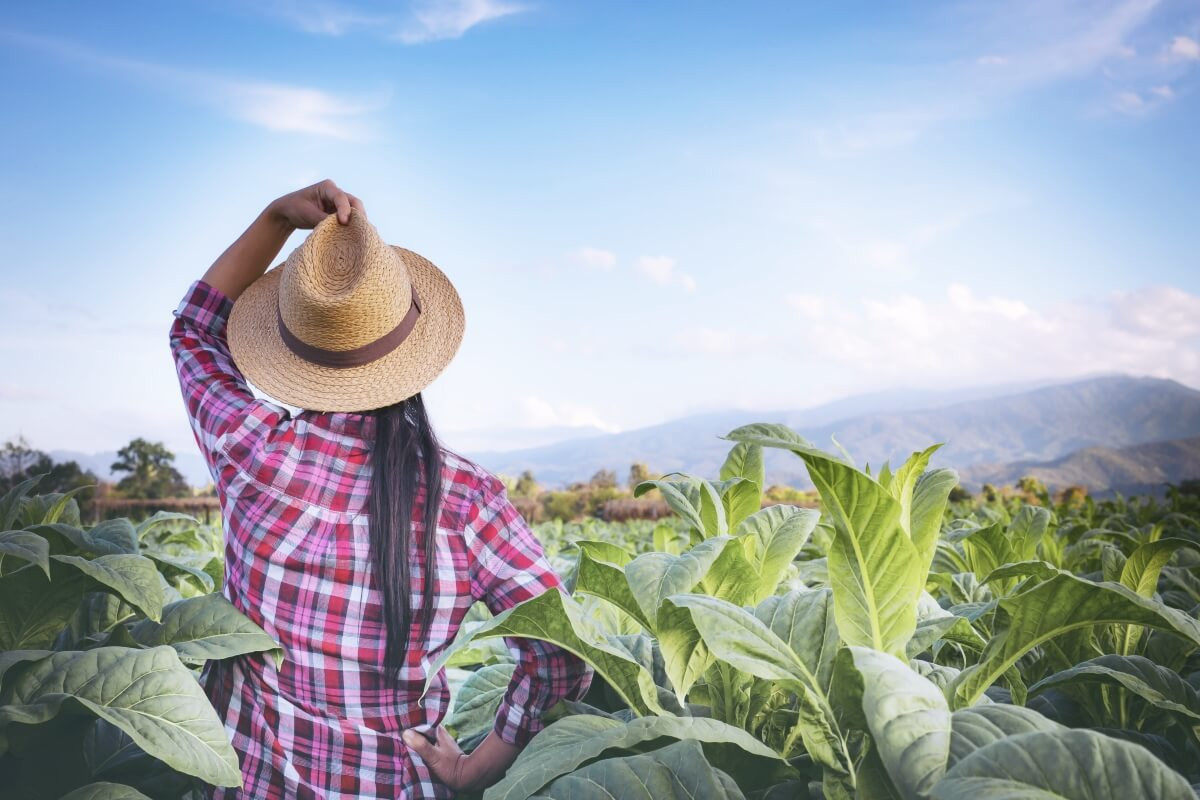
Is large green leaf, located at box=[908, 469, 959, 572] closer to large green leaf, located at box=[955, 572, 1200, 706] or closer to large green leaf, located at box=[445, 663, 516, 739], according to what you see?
large green leaf, located at box=[955, 572, 1200, 706]

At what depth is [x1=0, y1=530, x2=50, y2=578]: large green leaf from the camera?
1071 mm

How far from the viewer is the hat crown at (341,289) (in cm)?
153

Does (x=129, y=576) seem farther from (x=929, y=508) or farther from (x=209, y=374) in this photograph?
(x=929, y=508)

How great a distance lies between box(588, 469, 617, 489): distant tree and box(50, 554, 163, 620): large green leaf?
1018 centimetres

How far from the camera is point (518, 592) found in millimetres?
1331

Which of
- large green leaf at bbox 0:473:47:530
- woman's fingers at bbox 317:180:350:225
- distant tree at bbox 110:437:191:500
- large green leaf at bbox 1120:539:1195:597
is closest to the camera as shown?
large green leaf at bbox 1120:539:1195:597

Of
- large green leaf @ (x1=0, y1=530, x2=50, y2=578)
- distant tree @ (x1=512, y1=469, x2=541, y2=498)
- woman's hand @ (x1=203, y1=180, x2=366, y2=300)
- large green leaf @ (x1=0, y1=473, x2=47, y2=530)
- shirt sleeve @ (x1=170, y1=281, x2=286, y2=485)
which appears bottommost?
distant tree @ (x1=512, y1=469, x2=541, y2=498)

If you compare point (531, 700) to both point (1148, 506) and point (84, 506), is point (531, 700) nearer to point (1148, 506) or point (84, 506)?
point (1148, 506)

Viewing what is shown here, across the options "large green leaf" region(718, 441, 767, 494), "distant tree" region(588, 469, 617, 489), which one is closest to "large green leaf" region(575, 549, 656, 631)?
"large green leaf" region(718, 441, 767, 494)

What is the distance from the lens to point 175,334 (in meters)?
1.70

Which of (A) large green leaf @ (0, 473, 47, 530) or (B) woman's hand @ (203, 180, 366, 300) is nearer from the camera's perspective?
(A) large green leaf @ (0, 473, 47, 530)

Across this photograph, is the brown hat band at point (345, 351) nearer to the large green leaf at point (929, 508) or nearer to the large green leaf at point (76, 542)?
the large green leaf at point (76, 542)

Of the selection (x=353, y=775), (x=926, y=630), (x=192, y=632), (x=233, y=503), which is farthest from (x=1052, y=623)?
(x=233, y=503)

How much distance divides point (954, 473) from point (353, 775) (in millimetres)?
999
